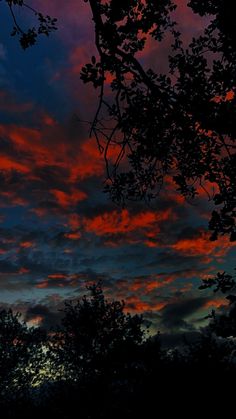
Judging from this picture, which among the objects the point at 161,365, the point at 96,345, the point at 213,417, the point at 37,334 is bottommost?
the point at 213,417

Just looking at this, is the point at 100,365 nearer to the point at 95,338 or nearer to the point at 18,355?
the point at 95,338

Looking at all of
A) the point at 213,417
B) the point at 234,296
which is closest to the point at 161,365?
the point at 213,417

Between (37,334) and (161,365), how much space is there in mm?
43813

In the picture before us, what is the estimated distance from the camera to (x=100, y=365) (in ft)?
141

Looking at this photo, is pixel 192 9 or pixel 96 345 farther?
pixel 96 345

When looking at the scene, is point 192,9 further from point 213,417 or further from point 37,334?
point 37,334

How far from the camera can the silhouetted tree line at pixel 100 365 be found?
53.7 ft

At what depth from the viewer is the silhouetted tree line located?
16359 millimetres

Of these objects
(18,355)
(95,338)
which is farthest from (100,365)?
(18,355)

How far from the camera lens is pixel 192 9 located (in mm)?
10781

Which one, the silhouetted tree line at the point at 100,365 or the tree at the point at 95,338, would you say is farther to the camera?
the tree at the point at 95,338

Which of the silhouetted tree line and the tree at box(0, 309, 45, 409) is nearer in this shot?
the silhouetted tree line

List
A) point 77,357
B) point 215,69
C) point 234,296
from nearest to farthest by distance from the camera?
point 234,296
point 215,69
point 77,357

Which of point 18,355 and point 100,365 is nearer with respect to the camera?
point 100,365
